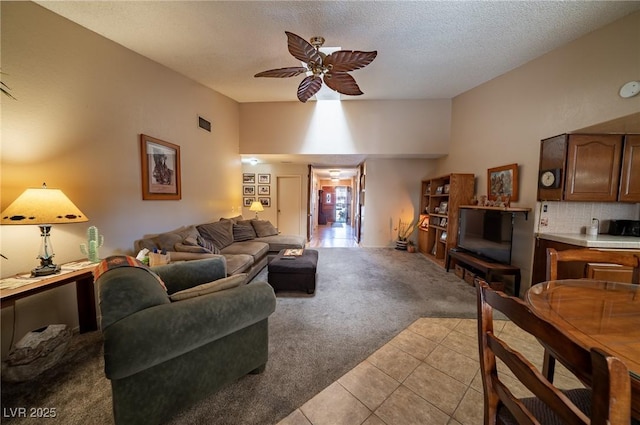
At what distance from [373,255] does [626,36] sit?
13.4 ft

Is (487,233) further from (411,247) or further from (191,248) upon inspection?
(191,248)

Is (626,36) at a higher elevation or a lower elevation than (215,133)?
higher

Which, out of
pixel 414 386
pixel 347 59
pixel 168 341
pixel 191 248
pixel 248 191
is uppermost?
pixel 347 59

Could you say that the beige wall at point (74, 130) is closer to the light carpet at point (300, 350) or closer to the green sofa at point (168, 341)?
the light carpet at point (300, 350)

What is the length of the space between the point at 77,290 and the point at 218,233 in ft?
5.84

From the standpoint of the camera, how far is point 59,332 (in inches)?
65.3

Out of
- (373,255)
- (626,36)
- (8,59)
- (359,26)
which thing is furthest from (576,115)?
(8,59)

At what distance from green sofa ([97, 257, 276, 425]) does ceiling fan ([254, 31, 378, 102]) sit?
2.08 m

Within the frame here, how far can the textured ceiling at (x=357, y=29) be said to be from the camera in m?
2.05

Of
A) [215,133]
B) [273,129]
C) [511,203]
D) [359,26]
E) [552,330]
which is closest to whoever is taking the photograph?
[552,330]

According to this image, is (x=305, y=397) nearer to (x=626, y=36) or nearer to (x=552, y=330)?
(x=552, y=330)

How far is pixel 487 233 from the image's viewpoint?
3.20 meters

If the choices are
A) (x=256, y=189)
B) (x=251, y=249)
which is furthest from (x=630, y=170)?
(x=256, y=189)

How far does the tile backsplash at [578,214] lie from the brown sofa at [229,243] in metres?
3.47
